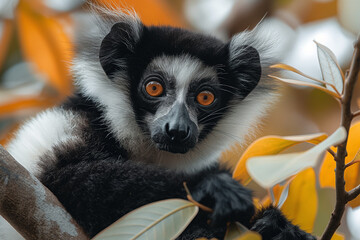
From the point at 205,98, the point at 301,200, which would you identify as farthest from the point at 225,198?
the point at 205,98

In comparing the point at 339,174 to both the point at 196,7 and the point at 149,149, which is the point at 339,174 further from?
the point at 196,7

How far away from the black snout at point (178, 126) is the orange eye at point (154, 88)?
353 millimetres

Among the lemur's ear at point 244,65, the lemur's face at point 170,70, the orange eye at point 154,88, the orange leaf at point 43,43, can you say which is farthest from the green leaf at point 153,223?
the orange leaf at point 43,43

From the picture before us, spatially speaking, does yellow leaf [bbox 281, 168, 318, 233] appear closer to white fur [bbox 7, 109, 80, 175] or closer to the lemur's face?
the lemur's face

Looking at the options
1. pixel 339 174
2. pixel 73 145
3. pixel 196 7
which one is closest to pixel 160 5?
pixel 196 7

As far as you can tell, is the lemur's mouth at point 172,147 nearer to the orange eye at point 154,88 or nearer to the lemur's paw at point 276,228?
the orange eye at point 154,88

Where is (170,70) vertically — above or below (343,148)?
above

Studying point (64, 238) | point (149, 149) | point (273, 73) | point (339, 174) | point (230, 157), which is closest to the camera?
point (339, 174)

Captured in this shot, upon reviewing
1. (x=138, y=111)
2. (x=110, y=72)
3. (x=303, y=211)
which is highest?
(x=110, y=72)

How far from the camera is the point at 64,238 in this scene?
289 centimetres

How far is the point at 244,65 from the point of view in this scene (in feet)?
15.5

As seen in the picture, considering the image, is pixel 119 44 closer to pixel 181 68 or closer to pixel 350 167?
pixel 181 68

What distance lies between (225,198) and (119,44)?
A: 189 cm

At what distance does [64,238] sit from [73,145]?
0.90 meters
